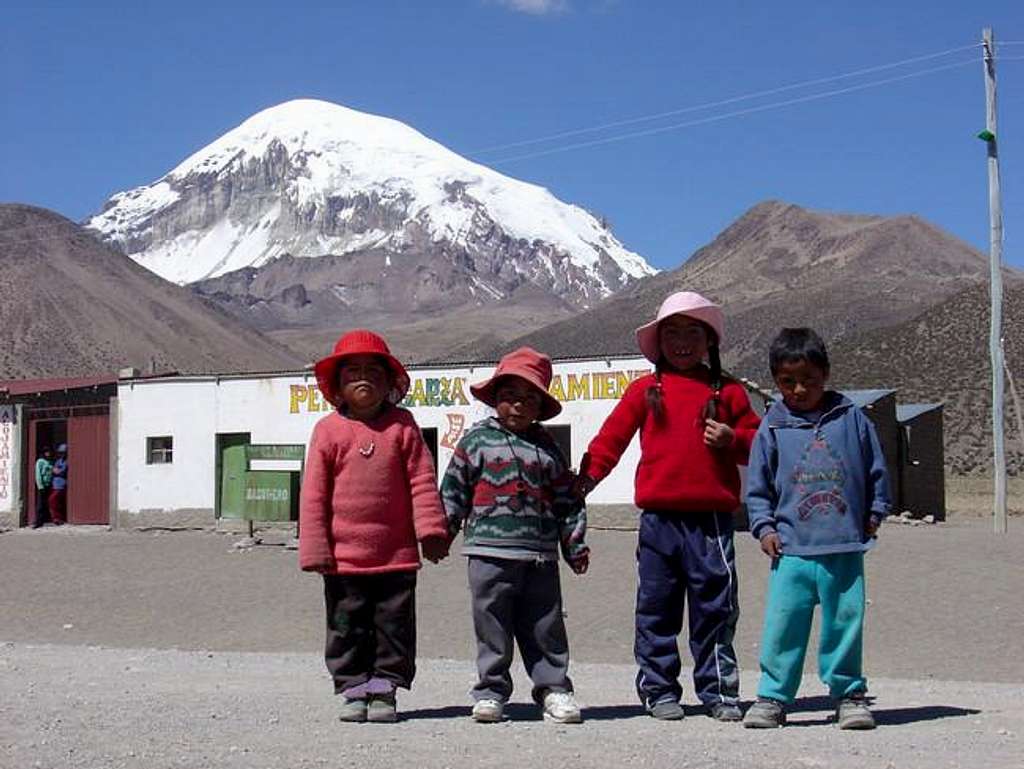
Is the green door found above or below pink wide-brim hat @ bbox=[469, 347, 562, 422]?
below

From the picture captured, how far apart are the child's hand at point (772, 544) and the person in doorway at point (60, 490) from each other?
25.8 m

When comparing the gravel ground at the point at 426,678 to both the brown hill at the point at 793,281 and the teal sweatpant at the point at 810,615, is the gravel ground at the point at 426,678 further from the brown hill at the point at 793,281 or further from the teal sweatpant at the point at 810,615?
the brown hill at the point at 793,281

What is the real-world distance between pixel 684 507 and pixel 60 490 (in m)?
26.2

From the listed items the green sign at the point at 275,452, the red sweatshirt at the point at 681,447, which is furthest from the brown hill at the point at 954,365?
the red sweatshirt at the point at 681,447

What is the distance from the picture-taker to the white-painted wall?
103ft

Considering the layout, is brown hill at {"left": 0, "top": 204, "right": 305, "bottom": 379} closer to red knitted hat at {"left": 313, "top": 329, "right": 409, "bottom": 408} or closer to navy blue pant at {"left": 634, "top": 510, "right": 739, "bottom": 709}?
red knitted hat at {"left": 313, "top": 329, "right": 409, "bottom": 408}

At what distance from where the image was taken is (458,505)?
6.77m

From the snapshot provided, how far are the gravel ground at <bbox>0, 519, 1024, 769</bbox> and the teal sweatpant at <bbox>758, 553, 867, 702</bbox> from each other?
26 centimetres

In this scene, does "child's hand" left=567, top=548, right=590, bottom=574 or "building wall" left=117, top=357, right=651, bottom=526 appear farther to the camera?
"building wall" left=117, top=357, right=651, bottom=526

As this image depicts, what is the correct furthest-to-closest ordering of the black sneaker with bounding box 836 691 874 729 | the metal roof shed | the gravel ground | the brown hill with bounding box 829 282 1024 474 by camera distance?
1. the brown hill with bounding box 829 282 1024 474
2. the metal roof shed
3. the black sneaker with bounding box 836 691 874 729
4. the gravel ground

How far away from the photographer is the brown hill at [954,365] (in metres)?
60.3

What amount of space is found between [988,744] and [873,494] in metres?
1.21

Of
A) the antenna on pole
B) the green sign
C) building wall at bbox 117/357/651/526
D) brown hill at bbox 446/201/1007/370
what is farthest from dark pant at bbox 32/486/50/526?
brown hill at bbox 446/201/1007/370

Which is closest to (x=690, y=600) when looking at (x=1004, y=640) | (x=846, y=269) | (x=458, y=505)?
(x=458, y=505)
